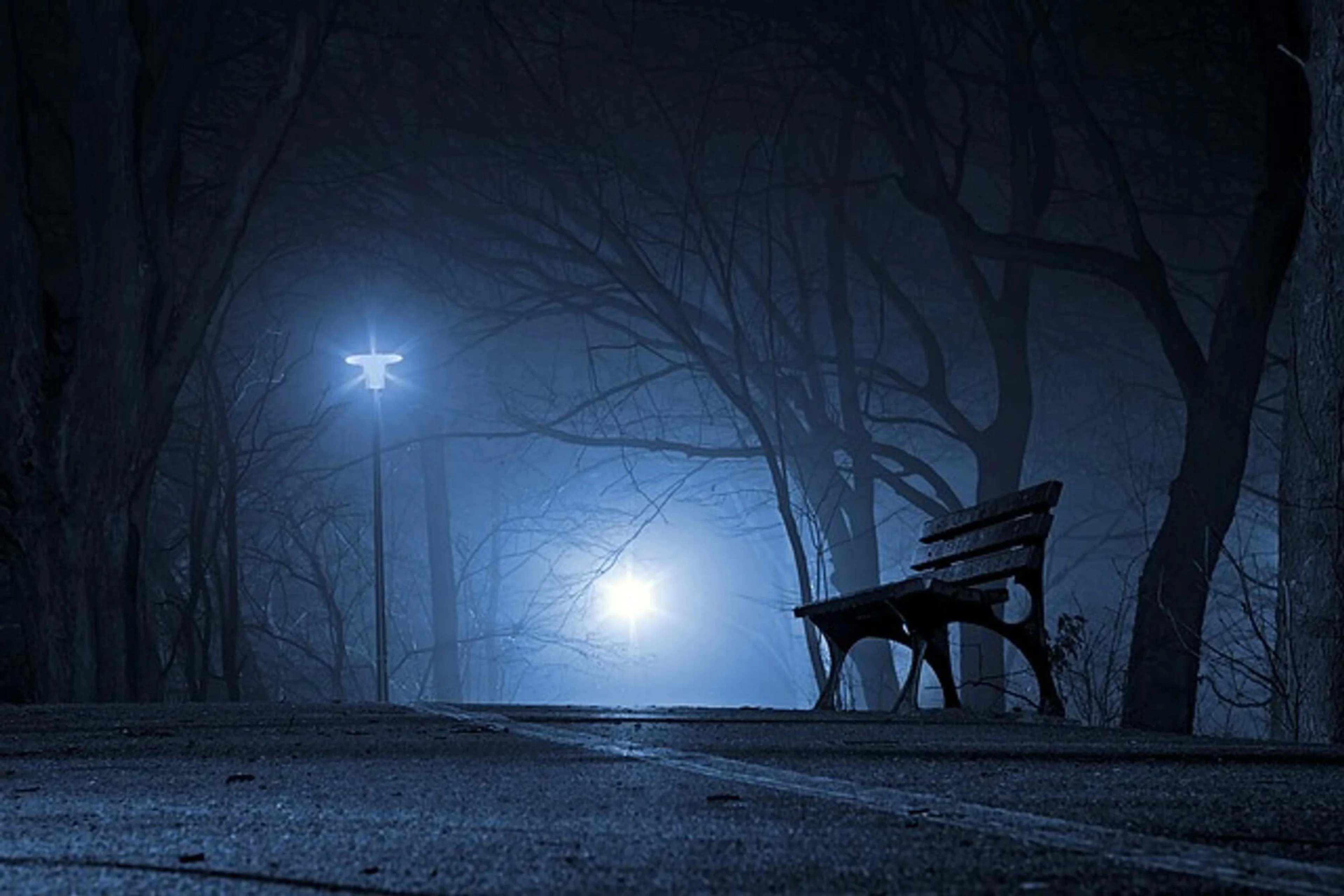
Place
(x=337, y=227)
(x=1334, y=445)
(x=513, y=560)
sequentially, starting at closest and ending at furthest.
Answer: (x=1334, y=445) → (x=337, y=227) → (x=513, y=560)

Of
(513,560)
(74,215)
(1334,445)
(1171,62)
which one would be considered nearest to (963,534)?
(1334,445)

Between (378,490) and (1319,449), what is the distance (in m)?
16.3

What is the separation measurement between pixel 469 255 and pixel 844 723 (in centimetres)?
1247

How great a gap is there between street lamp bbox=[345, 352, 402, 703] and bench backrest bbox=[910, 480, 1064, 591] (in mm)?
13163

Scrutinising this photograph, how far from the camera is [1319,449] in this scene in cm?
952

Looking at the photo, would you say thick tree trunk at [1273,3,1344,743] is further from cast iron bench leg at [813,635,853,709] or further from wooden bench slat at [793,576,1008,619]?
cast iron bench leg at [813,635,853,709]

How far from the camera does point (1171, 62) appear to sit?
53.6 feet

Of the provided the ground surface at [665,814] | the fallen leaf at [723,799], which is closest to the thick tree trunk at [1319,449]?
the ground surface at [665,814]

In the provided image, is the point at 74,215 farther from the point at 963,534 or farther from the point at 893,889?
the point at 893,889

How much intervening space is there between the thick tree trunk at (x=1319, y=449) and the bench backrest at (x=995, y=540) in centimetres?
120

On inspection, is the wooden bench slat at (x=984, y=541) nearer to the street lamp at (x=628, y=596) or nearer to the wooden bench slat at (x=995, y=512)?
the wooden bench slat at (x=995, y=512)

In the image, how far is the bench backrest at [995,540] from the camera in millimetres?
9188

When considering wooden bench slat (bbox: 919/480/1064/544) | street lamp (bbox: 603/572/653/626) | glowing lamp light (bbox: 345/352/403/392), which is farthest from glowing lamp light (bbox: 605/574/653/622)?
wooden bench slat (bbox: 919/480/1064/544)

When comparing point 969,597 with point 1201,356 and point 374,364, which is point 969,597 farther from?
A: point 374,364
